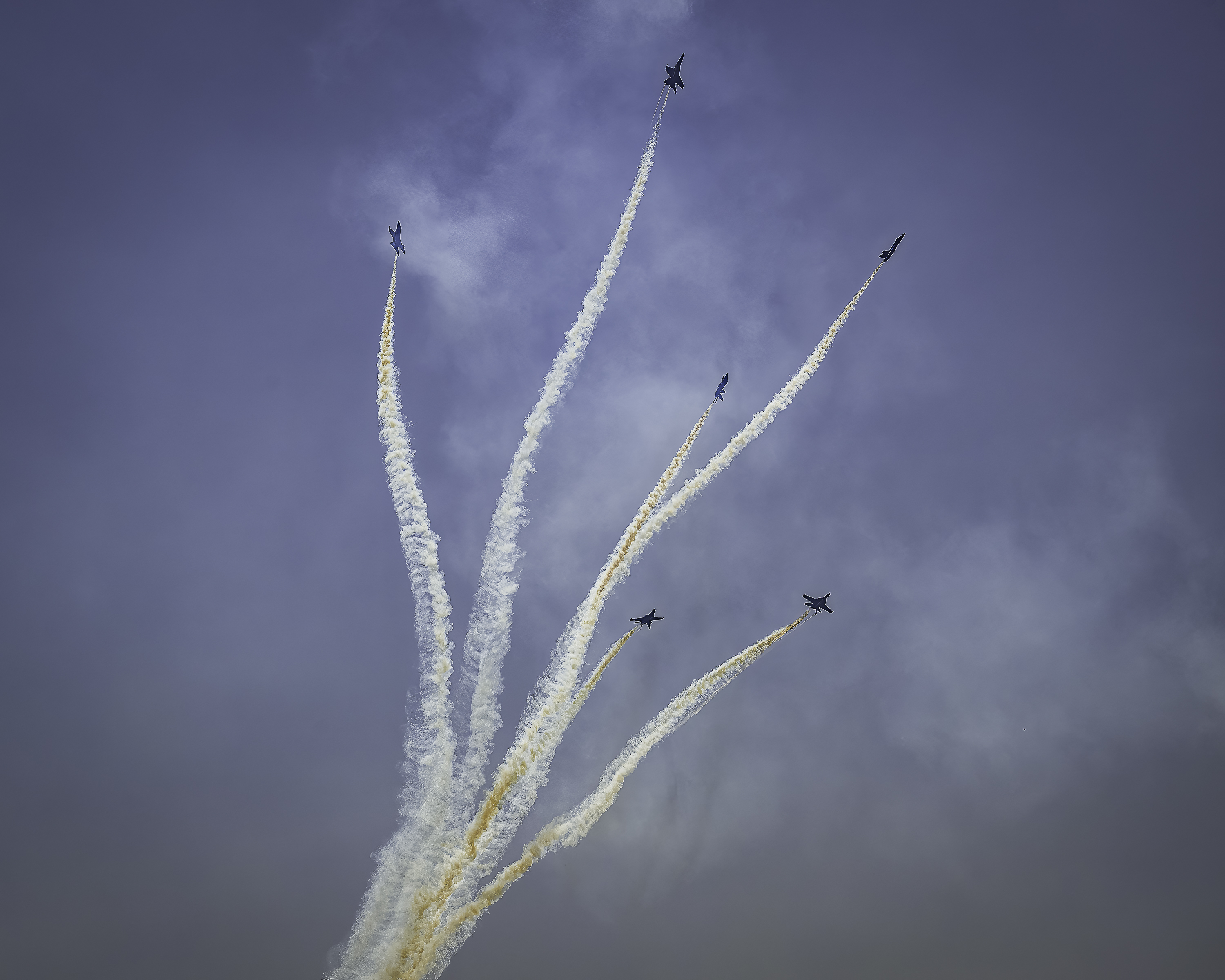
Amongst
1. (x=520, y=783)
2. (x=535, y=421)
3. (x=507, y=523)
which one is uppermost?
(x=535, y=421)

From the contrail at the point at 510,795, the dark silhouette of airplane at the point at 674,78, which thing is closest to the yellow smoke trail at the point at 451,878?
the contrail at the point at 510,795

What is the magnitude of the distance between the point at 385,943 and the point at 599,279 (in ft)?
156

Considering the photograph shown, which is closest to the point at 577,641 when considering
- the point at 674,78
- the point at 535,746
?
the point at 535,746

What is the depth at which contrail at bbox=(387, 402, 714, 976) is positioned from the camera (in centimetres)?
4075

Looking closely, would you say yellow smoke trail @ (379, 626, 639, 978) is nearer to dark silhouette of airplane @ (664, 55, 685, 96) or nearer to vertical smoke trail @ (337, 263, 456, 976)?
vertical smoke trail @ (337, 263, 456, 976)

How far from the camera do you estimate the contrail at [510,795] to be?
40.8 metres

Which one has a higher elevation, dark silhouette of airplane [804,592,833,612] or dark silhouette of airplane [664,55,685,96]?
dark silhouette of airplane [664,55,685,96]

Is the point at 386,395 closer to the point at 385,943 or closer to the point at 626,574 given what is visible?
the point at 626,574

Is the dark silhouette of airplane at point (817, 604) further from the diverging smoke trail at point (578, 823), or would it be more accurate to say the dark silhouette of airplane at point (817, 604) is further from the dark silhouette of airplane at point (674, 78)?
the dark silhouette of airplane at point (674, 78)

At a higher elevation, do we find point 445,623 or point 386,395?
point 386,395

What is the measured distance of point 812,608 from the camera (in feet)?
184

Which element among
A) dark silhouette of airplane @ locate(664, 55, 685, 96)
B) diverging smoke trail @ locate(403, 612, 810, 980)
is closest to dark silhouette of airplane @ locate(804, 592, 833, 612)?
diverging smoke trail @ locate(403, 612, 810, 980)

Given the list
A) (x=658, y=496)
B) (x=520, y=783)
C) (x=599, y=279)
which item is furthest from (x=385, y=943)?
(x=599, y=279)

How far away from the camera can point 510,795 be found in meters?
41.8
